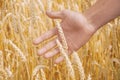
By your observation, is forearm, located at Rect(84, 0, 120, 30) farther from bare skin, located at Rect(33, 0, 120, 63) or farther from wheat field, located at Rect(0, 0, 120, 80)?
wheat field, located at Rect(0, 0, 120, 80)

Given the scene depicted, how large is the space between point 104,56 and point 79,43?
28 cm

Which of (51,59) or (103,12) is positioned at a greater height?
Result: (103,12)

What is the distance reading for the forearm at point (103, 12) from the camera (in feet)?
3.72

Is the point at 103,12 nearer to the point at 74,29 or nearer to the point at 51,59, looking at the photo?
the point at 74,29

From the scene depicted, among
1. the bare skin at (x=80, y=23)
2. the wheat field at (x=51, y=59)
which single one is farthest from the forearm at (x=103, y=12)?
the wheat field at (x=51, y=59)

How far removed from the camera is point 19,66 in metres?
1.24

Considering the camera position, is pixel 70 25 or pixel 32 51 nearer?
pixel 70 25

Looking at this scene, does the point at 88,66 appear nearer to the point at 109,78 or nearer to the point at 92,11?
the point at 109,78

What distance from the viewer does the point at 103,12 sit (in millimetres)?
1169

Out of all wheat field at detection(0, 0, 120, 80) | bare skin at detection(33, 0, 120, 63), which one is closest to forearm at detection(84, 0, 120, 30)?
bare skin at detection(33, 0, 120, 63)

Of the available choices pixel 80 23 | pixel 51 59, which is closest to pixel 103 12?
pixel 80 23

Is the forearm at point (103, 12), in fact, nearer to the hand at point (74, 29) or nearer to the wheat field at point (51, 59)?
the hand at point (74, 29)

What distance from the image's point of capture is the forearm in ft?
3.72

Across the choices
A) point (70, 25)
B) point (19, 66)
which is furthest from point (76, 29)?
point (19, 66)
